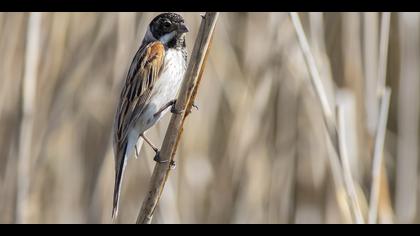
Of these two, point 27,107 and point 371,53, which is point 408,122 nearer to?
point 371,53

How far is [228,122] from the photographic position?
2.21 m

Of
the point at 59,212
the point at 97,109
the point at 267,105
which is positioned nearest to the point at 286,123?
the point at 267,105

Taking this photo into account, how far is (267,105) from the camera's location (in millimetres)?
2154

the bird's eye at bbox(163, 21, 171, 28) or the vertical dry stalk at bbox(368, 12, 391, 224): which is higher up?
the bird's eye at bbox(163, 21, 171, 28)

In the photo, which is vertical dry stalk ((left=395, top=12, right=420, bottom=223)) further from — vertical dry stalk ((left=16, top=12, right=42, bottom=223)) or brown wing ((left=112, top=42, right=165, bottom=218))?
vertical dry stalk ((left=16, top=12, right=42, bottom=223))

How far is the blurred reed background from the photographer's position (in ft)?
6.39

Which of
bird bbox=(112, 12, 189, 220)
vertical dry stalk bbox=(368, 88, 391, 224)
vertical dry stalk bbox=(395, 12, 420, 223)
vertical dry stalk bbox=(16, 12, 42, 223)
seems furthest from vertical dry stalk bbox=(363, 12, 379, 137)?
vertical dry stalk bbox=(16, 12, 42, 223)

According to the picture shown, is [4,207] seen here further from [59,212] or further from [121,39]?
[121,39]

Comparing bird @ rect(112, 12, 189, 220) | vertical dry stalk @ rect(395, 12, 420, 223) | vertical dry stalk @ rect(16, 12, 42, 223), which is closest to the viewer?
bird @ rect(112, 12, 189, 220)

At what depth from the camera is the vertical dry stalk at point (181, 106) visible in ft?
3.20

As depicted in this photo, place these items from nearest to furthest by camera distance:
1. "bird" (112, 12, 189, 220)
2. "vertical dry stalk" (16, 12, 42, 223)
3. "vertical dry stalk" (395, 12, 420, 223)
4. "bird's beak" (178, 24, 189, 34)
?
1. "bird's beak" (178, 24, 189, 34)
2. "bird" (112, 12, 189, 220)
3. "vertical dry stalk" (16, 12, 42, 223)
4. "vertical dry stalk" (395, 12, 420, 223)

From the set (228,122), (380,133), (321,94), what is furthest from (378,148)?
(228,122)

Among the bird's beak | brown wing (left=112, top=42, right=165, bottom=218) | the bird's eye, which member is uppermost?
the bird's eye

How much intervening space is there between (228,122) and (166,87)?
2.37 feet
